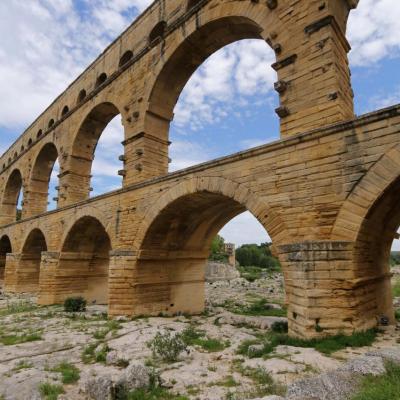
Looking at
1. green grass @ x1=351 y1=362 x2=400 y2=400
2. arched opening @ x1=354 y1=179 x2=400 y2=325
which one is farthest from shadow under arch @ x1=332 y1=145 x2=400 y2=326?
green grass @ x1=351 y1=362 x2=400 y2=400

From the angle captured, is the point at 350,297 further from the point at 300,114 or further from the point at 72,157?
the point at 72,157

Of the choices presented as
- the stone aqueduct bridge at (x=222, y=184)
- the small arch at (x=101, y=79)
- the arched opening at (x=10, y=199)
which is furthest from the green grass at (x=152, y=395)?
the arched opening at (x=10, y=199)

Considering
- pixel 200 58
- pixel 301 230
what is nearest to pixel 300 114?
pixel 301 230

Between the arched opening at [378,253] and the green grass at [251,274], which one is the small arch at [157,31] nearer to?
the arched opening at [378,253]

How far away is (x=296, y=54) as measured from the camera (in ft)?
22.1

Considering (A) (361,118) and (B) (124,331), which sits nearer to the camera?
(A) (361,118)

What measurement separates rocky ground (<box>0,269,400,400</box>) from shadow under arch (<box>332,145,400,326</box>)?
2.08 feet

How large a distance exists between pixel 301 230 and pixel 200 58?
7.23 metres

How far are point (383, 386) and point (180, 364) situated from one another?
2.66 m

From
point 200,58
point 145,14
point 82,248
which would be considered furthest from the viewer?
point 82,248

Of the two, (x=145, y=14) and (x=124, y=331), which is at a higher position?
(x=145, y=14)

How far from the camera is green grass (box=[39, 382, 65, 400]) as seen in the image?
372 centimetres

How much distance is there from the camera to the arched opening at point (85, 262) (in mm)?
12703

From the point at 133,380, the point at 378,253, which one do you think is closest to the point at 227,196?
the point at 378,253
